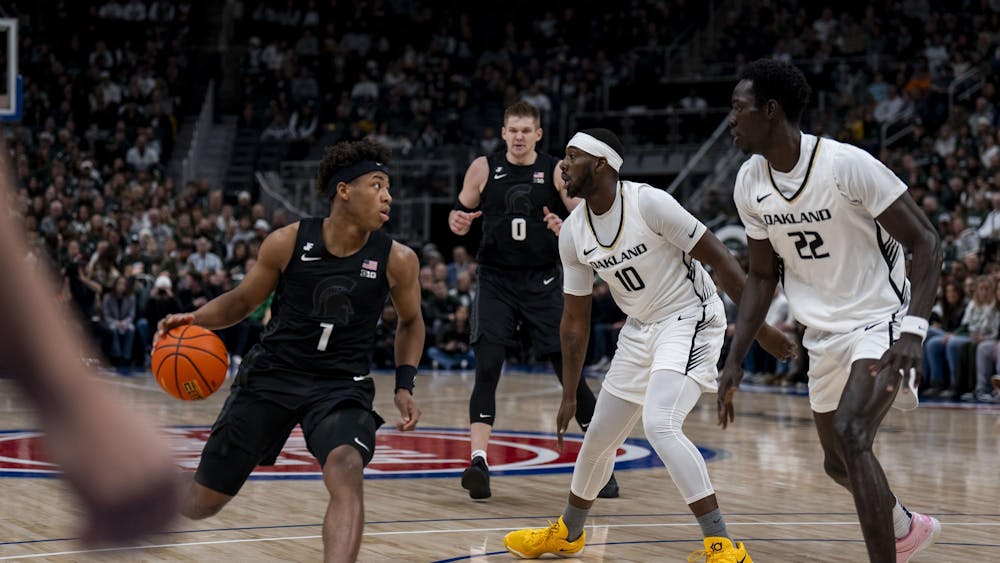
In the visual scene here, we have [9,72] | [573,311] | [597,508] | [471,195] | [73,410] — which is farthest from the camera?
[9,72]

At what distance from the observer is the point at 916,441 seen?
421 inches

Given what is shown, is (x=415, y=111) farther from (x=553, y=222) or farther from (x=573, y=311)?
(x=573, y=311)

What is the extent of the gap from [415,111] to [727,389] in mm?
22359

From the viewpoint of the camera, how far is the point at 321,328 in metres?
5.20

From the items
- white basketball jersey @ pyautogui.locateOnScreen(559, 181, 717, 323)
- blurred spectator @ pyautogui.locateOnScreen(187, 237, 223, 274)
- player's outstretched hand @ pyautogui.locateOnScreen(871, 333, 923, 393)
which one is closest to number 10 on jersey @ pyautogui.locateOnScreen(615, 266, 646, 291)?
white basketball jersey @ pyautogui.locateOnScreen(559, 181, 717, 323)

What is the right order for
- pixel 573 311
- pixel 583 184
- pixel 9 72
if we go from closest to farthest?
pixel 583 184, pixel 573 311, pixel 9 72

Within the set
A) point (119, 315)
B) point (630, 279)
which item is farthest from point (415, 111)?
point (630, 279)

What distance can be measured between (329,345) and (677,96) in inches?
823

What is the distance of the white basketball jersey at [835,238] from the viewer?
4.84 meters

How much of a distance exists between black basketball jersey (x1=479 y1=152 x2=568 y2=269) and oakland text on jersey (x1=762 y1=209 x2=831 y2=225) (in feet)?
9.54

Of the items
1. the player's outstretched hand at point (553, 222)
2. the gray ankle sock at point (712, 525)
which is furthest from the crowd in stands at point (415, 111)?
the gray ankle sock at point (712, 525)

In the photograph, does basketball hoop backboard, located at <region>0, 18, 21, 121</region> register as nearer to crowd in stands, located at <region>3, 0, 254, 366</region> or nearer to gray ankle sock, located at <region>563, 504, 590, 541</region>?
crowd in stands, located at <region>3, 0, 254, 366</region>

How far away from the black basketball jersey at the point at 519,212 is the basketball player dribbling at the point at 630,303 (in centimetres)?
183

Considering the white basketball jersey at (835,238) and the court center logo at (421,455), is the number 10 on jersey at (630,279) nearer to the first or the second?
the white basketball jersey at (835,238)
